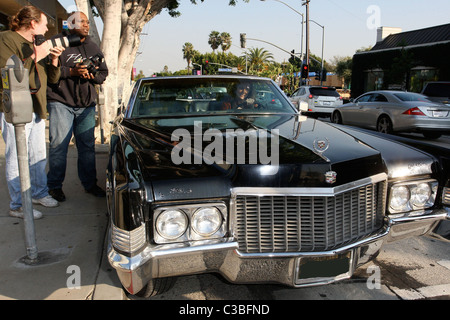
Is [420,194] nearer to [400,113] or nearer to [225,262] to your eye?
[225,262]

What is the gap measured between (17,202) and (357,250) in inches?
130

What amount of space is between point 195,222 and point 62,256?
163 centimetres

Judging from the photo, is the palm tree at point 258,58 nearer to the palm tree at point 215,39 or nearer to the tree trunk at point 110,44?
the palm tree at point 215,39

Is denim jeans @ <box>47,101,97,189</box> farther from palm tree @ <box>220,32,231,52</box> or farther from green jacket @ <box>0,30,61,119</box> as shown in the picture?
palm tree @ <box>220,32,231,52</box>

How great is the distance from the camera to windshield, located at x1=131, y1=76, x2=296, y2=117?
11.3ft

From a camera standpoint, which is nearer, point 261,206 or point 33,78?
point 261,206

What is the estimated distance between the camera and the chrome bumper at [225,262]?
6.20ft

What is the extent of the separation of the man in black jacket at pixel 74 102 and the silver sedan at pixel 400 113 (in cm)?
882

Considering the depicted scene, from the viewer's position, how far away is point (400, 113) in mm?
10719

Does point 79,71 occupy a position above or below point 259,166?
above

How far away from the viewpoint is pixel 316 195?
1.99 metres

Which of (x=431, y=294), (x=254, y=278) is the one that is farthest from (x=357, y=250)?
(x=431, y=294)

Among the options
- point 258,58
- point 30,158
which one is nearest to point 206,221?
point 30,158

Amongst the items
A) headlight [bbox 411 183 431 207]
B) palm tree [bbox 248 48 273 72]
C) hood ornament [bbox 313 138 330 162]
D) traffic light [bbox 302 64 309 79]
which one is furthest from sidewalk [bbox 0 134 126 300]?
palm tree [bbox 248 48 273 72]
